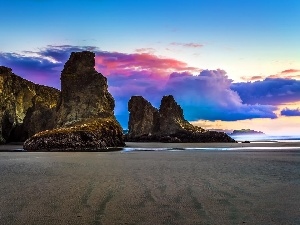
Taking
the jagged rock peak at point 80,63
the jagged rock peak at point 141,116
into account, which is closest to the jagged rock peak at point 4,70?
the jagged rock peak at point 80,63

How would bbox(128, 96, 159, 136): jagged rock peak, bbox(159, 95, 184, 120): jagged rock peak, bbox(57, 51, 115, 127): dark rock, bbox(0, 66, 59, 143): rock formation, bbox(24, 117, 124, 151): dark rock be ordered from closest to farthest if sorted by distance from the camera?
Result: bbox(24, 117, 124, 151): dark rock, bbox(57, 51, 115, 127): dark rock, bbox(0, 66, 59, 143): rock formation, bbox(159, 95, 184, 120): jagged rock peak, bbox(128, 96, 159, 136): jagged rock peak

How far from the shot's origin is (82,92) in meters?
56.9

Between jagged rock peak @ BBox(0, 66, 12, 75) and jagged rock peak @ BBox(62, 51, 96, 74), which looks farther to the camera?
jagged rock peak @ BBox(0, 66, 12, 75)

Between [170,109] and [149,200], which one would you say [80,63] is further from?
[149,200]

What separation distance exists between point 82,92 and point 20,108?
121 feet

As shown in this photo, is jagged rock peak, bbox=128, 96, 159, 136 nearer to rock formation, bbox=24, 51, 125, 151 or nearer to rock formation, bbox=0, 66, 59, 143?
rock formation, bbox=0, 66, 59, 143

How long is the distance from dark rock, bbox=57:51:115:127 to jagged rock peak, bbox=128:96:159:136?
4887 centimetres

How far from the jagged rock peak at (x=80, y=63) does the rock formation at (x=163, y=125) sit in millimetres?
26586

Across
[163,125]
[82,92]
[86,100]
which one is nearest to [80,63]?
[82,92]

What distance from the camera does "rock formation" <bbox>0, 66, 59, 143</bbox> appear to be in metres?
74.9

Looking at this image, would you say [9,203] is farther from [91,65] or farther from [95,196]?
[91,65]

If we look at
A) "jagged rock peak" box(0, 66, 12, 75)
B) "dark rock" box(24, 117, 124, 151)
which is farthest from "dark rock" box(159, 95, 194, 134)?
"dark rock" box(24, 117, 124, 151)

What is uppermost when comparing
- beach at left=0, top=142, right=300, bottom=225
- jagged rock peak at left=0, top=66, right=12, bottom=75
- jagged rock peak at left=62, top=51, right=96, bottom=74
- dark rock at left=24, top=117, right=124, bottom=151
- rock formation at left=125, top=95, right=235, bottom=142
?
jagged rock peak at left=0, top=66, right=12, bottom=75

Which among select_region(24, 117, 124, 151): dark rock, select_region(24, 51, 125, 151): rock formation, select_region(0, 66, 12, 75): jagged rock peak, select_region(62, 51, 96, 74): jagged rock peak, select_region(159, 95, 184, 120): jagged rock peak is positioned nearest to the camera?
select_region(24, 117, 124, 151): dark rock
